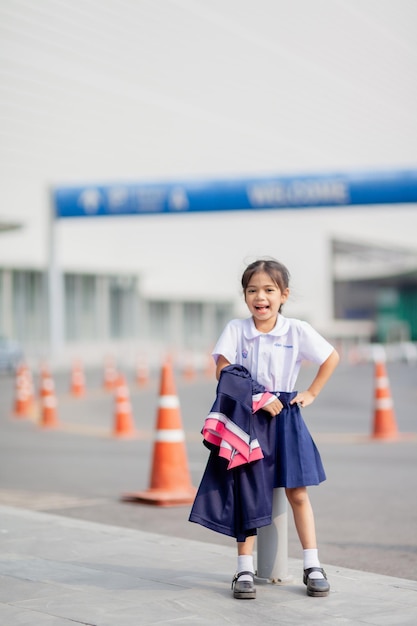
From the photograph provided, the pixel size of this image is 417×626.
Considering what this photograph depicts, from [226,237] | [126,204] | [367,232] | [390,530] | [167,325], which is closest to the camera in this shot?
[390,530]

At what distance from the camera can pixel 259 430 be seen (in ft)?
16.9

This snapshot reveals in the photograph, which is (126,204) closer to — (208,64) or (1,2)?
(1,2)

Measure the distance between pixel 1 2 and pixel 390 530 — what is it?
48667 millimetres

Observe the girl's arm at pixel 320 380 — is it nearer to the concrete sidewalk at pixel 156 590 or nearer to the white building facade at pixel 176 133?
A: the concrete sidewalk at pixel 156 590

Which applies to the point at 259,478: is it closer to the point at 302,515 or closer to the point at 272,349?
the point at 302,515

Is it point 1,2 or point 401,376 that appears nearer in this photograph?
point 401,376

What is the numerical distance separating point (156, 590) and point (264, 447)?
79cm

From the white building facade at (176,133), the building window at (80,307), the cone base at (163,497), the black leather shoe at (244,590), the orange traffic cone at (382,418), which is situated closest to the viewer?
the black leather shoe at (244,590)

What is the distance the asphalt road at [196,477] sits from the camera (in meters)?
7.02

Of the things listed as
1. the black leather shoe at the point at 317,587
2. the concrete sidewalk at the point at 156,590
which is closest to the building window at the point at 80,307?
the concrete sidewalk at the point at 156,590

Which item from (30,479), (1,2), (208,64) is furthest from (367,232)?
(30,479)

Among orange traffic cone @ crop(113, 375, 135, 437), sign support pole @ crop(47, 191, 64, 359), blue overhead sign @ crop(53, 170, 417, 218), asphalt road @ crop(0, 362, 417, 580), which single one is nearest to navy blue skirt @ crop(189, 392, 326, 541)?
asphalt road @ crop(0, 362, 417, 580)

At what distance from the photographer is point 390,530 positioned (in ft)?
24.0

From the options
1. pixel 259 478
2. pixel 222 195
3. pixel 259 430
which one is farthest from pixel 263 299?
pixel 222 195
